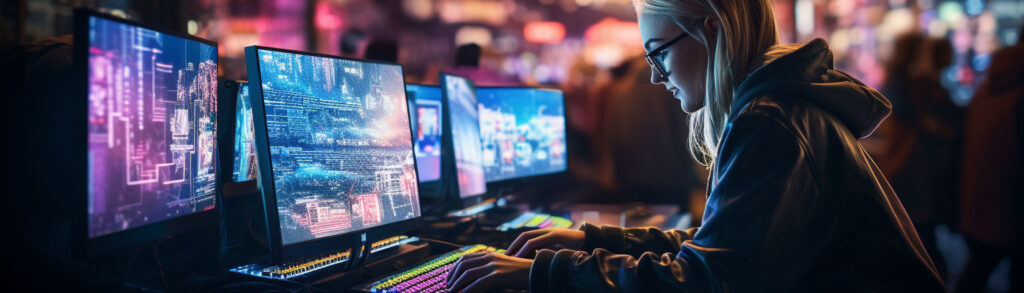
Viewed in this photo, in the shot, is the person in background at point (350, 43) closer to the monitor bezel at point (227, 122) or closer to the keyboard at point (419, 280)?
the monitor bezel at point (227, 122)

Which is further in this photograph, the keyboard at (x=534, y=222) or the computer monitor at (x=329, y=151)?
the keyboard at (x=534, y=222)

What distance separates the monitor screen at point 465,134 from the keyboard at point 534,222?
6.9 inches

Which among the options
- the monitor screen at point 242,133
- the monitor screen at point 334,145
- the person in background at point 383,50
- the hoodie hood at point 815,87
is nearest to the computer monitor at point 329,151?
the monitor screen at point 334,145

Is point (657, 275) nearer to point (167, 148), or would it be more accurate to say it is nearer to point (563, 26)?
point (167, 148)

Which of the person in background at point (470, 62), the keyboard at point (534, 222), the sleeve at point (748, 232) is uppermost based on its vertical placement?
the person in background at point (470, 62)

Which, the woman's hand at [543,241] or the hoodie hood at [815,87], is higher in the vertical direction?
the hoodie hood at [815,87]

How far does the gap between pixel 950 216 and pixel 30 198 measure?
185 inches

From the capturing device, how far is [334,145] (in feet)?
4.36

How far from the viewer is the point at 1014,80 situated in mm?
2865

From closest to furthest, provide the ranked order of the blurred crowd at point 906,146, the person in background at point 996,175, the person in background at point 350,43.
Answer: the person in background at point 996,175 < the blurred crowd at point 906,146 < the person in background at point 350,43

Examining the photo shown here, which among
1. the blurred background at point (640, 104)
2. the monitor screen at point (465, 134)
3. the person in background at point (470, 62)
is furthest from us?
the person in background at point (470, 62)

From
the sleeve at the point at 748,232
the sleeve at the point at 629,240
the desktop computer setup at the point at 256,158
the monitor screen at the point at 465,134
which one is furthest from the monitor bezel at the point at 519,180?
the sleeve at the point at 748,232

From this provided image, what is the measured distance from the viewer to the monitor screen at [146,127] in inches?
37.1

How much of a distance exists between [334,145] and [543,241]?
555 mm
